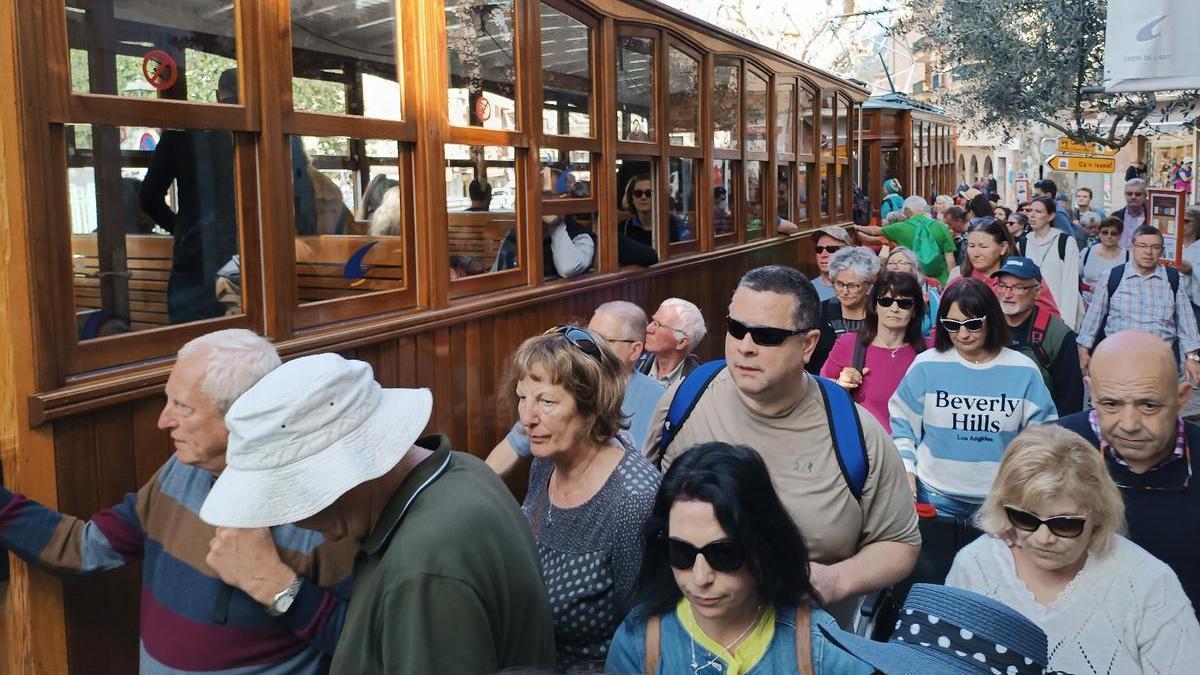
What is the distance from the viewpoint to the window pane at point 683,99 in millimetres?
8039

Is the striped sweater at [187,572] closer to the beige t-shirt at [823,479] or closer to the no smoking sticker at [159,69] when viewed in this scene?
the beige t-shirt at [823,479]

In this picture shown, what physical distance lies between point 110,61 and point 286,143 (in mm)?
830

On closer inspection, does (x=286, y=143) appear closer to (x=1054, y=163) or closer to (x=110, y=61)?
(x=110, y=61)

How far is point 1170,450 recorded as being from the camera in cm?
344

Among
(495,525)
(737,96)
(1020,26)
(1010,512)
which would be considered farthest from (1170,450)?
(1020,26)

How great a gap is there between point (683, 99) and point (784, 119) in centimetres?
344

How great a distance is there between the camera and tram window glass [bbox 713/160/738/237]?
9.24 metres

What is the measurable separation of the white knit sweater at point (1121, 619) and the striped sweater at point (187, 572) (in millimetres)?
1613

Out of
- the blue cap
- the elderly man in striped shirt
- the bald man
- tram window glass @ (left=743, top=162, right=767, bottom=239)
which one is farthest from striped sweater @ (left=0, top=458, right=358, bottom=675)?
tram window glass @ (left=743, top=162, right=767, bottom=239)

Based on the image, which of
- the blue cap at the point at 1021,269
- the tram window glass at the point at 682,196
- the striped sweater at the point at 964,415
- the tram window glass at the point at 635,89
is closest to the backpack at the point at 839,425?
the striped sweater at the point at 964,415

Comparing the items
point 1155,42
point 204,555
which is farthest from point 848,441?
point 1155,42

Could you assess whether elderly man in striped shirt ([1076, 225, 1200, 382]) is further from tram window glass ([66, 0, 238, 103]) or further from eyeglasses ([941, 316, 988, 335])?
tram window glass ([66, 0, 238, 103])

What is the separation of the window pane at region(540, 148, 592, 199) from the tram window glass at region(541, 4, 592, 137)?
113 millimetres

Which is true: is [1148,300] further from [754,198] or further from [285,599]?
[285,599]
